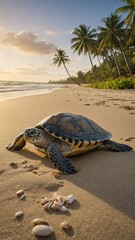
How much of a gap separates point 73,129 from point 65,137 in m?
0.29

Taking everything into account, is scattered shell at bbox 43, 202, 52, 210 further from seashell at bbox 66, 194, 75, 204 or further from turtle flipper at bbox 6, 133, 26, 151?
turtle flipper at bbox 6, 133, 26, 151

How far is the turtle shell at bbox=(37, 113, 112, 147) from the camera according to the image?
3.94 m

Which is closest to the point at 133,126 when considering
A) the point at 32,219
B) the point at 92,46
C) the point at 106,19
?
the point at 32,219

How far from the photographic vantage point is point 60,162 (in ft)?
11.4

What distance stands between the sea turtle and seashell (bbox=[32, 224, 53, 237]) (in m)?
1.65

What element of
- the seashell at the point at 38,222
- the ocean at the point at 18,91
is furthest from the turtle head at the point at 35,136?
the ocean at the point at 18,91

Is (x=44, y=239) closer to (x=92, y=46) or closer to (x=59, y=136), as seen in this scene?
(x=59, y=136)

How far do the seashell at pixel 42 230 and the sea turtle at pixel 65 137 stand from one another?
1648mm

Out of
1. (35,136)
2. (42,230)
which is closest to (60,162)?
(35,136)

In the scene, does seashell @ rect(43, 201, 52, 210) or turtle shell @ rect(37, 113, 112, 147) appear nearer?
seashell @ rect(43, 201, 52, 210)

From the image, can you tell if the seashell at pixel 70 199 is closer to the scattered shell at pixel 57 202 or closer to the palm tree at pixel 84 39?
the scattered shell at pixel 57 202

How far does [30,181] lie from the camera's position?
9.81 feet

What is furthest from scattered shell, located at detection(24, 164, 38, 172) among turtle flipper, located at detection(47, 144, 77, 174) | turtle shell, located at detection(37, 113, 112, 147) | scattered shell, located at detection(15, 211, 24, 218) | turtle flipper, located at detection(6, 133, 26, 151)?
scattered shell, located at detection(15, 211, 24, 218)

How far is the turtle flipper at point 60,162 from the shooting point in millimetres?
3370
